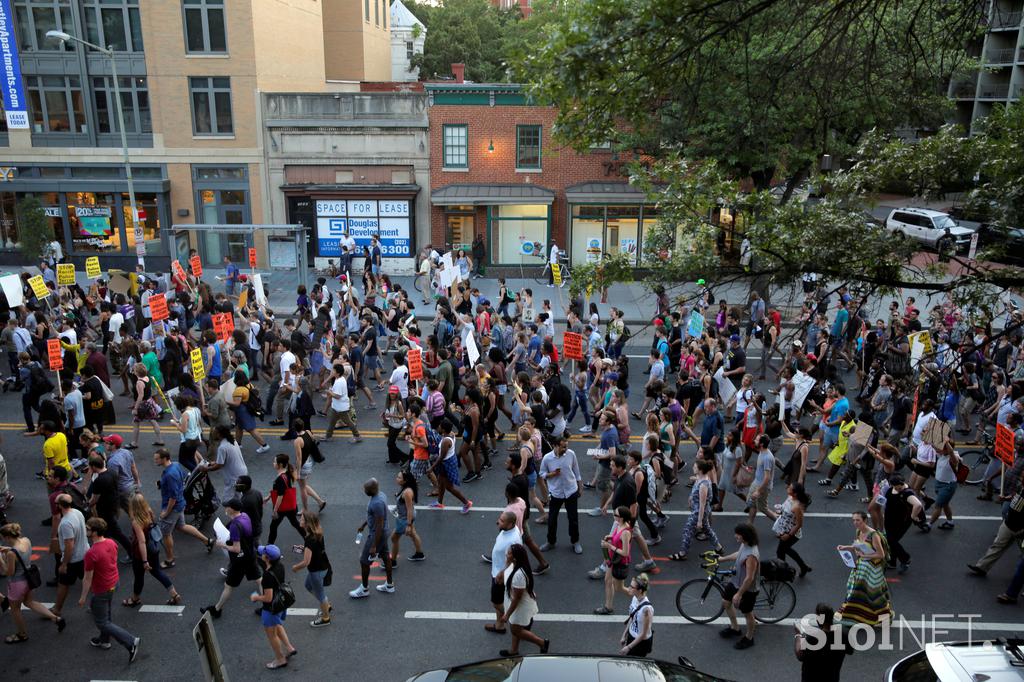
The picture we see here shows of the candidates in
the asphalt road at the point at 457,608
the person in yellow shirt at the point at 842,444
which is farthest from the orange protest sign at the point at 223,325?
the person in yellow shirt at the point at 842,444

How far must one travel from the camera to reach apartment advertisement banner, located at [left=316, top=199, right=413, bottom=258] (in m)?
29.3

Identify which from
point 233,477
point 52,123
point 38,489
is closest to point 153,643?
point 233,477

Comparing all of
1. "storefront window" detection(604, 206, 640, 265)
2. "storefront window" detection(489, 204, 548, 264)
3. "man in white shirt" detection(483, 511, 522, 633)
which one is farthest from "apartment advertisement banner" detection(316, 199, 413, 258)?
"man in white shirt" detection(483, 511, 522, 633)

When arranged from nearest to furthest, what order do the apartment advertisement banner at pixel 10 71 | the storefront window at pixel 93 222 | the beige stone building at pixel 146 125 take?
1. the apartment advertisement banner at pixel 10 71
2. the beige stone building at pixel 146 125
3. the storefront window at pixel 93 222

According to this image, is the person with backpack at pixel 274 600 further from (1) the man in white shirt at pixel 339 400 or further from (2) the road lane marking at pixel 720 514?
(1) the man in white shirt at pixel 339 400

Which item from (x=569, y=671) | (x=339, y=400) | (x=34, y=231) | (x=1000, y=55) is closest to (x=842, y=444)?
(x=569, y=671)

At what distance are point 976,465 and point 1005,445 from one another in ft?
8.52

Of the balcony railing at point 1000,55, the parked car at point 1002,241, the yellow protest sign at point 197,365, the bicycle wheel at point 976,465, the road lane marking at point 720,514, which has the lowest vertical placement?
the road lane marking at point 720,514

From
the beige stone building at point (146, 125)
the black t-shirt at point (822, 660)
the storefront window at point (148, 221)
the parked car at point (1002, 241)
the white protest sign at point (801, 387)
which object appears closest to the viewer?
the black t-shirt at point (822, 660)

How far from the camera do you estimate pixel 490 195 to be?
28.6m

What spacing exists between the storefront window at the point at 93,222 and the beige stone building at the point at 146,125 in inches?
1.6

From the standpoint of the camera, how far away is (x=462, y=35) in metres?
52.7

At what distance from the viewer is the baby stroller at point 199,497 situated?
34.1 feet

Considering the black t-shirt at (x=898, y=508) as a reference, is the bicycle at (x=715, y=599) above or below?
below
